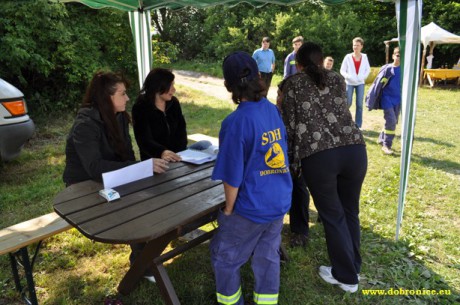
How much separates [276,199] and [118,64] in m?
8.08

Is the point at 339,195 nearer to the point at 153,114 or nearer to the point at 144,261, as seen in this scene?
the point at 144,261

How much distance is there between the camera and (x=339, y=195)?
2502 mm

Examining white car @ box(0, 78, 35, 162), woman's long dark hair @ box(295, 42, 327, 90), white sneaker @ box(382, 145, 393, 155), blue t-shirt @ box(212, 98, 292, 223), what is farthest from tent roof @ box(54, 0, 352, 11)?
white sneaker @ box(382, 145, 393, 155)

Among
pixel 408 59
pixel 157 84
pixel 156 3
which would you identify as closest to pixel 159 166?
pixel 157 84

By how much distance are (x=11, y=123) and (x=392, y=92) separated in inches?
204

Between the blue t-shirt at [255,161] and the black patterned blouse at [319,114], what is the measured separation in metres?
0.44

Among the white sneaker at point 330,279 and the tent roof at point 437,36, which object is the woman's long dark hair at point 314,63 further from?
the tent roof at point 437,36

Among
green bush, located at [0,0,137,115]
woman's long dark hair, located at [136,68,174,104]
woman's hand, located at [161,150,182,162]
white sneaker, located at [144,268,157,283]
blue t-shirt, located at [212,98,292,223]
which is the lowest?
white sneaker, located at [144,268,157,283]

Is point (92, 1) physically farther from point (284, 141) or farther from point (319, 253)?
point (319, 253)

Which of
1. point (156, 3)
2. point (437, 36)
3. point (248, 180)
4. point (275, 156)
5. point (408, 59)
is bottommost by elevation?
point (248, 180)

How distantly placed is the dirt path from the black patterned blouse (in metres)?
8.37

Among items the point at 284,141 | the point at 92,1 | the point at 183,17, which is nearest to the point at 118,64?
the point at 92,1

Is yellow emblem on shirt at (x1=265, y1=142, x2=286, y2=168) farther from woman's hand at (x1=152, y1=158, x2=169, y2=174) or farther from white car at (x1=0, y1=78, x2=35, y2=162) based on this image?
white car at (x1=0, y1=78, x2=35, y2=162)

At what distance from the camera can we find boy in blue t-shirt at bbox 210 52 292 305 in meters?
1.76
